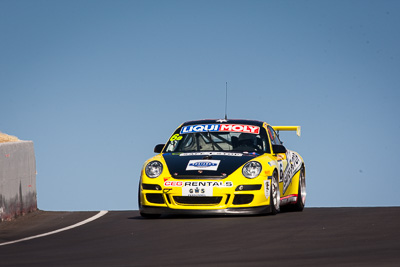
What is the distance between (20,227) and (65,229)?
103cm

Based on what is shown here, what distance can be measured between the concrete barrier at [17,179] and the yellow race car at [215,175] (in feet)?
5.90

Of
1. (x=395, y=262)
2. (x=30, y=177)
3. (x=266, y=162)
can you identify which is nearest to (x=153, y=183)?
(x=266, y=162)

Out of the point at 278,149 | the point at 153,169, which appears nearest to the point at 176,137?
the point at 153,169

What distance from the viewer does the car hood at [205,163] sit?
43.5ft

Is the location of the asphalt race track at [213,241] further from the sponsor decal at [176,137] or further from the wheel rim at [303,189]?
the wheel rim at [303,189]

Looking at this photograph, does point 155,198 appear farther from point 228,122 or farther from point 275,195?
point 228,122

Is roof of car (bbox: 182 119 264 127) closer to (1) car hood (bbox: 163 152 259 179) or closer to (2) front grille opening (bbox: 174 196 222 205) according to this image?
(1) car hood (bbox: 163 152 259 179)

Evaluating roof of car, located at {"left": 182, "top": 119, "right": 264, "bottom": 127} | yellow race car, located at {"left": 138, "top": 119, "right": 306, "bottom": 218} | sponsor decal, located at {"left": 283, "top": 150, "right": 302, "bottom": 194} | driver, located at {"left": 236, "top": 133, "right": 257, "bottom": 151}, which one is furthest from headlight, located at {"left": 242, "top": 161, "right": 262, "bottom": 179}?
roof of car, located at {"left": 182, "top": 119, "right": 264, "bottom": 127}

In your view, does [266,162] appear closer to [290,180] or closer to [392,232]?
[290,180]

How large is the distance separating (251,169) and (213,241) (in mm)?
3311

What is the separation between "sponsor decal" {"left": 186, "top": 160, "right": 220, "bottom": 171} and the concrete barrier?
8.12 feet

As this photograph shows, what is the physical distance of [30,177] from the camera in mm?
15211

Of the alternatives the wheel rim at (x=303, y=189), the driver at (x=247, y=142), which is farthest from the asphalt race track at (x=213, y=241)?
the wheel rim at (x=303, y=189)

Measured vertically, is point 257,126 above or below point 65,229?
above
